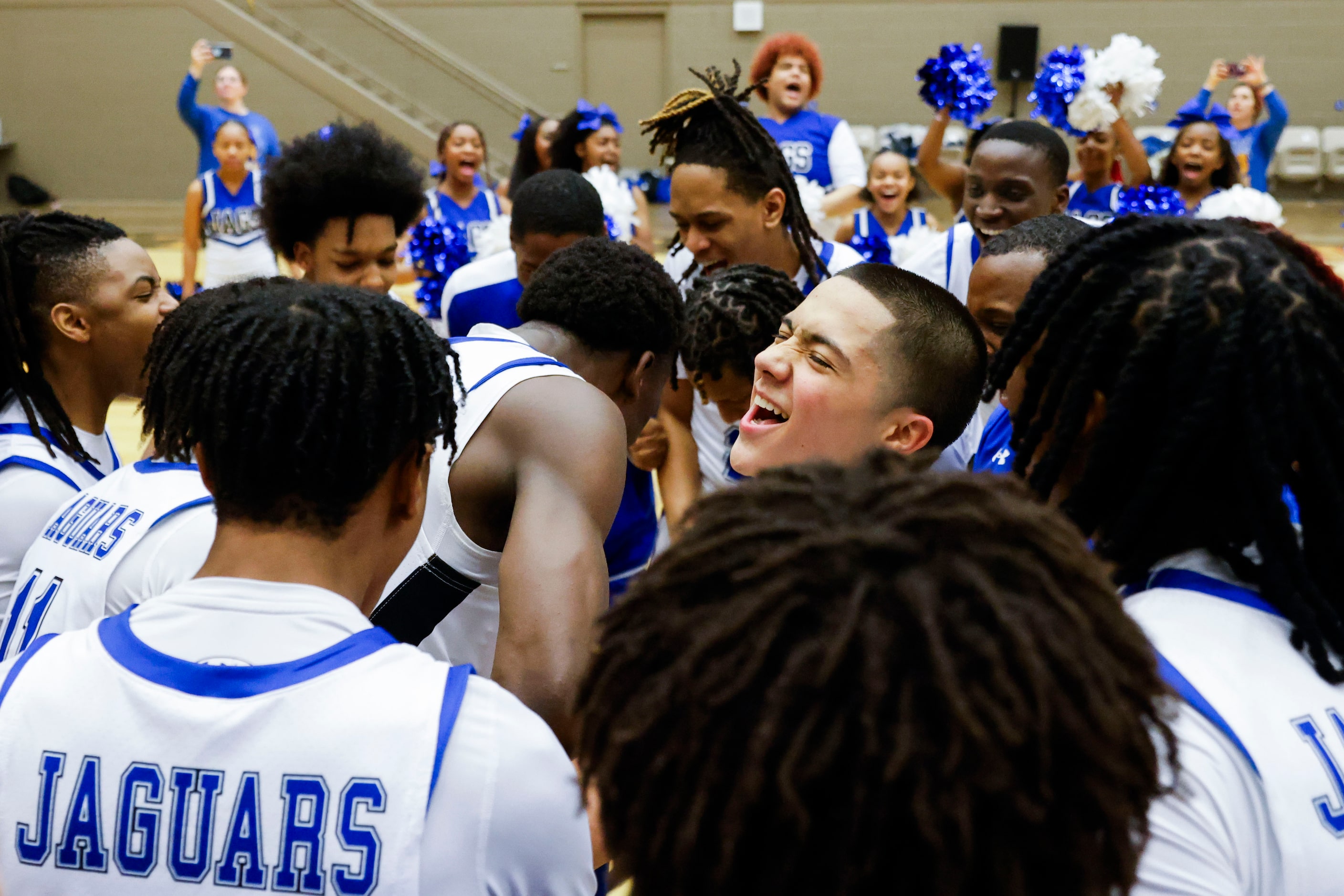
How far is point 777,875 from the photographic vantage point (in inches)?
30.3

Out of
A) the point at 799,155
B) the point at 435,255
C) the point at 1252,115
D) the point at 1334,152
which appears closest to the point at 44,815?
the point at 435,255

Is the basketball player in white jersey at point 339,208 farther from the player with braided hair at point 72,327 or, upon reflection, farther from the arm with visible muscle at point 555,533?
the arm with visible muscle at point 555,533

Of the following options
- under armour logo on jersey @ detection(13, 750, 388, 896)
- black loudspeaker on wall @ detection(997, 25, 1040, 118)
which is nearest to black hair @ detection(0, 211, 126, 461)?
under armour logo on jersey @ detection(13, 750, 388, 896)

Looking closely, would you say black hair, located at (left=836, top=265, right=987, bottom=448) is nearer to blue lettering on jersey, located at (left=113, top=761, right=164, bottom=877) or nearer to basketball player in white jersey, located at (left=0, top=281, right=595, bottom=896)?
basketball player in white jersey, located at (left=0, top=281, right=595, bottom=896)

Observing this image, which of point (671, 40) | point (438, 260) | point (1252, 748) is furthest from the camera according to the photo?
point (671, 40)

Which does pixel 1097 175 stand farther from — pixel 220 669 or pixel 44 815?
pixel 44 815

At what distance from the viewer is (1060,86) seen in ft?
17.4

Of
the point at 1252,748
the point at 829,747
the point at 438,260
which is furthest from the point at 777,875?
the point at 438,260

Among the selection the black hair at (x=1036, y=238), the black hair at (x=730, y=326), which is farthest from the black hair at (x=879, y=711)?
the black hair at (x=730, y=326)

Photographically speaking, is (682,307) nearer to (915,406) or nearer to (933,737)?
(915,406)

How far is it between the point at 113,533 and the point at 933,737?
144 cm

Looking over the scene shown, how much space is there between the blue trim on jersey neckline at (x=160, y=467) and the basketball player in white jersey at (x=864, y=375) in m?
0.95

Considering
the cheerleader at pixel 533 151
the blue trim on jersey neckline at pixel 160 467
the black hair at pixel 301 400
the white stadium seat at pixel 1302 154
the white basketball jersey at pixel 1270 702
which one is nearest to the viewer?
the white basketball jersey at pixel 1270 702

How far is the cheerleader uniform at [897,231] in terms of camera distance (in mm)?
6742
